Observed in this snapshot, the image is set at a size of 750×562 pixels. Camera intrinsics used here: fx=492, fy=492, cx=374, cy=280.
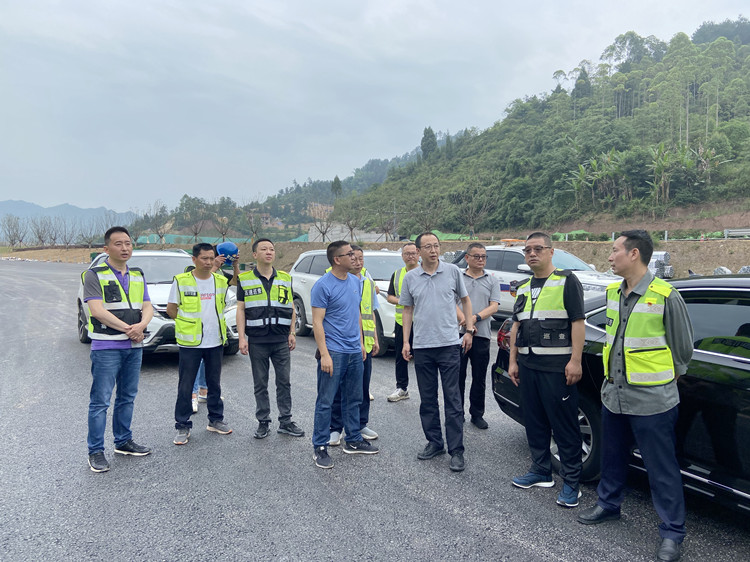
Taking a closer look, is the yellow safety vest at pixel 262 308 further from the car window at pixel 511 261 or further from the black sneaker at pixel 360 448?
the car window at pixel 511 261

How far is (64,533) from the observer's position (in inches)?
121

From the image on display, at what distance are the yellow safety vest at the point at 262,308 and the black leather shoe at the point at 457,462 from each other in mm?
1968

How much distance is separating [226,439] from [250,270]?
1.62 metres

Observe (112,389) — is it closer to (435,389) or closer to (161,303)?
(435,389)

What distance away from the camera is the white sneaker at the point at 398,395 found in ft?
19.2

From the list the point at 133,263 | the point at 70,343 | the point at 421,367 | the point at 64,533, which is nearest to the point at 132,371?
the point at 64,533

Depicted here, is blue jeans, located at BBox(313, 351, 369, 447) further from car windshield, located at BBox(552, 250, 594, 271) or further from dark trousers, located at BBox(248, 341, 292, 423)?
car windshield, located at BBox(552, 250, 594, 271)

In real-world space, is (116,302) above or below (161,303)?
above

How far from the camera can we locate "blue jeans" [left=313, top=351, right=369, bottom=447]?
4.16 meters

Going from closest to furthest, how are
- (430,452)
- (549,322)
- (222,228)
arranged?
1. (549,322)
2. (430,452)
3. (222,228)

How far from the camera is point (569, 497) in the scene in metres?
3.37

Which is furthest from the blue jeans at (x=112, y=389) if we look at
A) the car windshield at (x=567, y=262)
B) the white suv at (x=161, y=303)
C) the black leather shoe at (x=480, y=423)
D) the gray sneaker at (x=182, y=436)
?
the car windshield at (x=567, y=262)

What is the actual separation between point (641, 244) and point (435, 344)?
5.85ft

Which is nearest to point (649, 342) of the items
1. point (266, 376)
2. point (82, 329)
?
point (266, 376)
